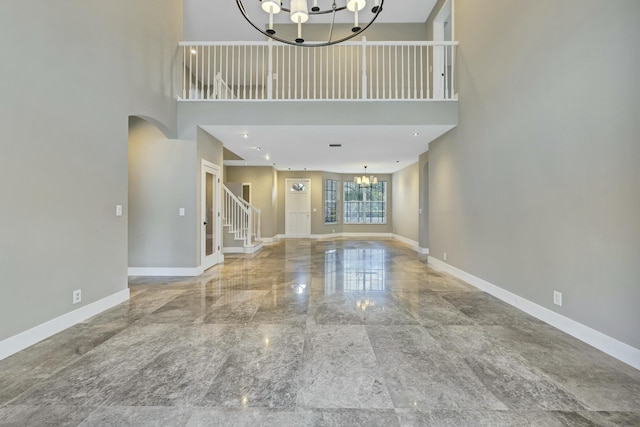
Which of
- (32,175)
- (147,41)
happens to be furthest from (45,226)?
(147,41)

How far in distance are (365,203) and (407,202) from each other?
265 centimetres

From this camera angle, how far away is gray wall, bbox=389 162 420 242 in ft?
29.8

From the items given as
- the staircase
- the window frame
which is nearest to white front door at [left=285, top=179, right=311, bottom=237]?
the window frame

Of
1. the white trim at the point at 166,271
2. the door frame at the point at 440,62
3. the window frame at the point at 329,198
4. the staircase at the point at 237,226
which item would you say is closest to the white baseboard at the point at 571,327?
the door frame at the point at 440,62

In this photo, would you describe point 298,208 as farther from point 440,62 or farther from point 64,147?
point 64,147

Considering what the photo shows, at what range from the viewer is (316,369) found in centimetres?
214

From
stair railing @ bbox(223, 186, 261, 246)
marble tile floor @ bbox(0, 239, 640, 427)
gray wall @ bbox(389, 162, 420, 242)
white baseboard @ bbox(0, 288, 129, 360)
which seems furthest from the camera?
gray wall @ bbox(389, 162, 420, 242)

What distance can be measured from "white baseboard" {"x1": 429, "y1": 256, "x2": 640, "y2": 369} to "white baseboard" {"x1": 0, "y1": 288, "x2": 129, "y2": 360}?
4.88m

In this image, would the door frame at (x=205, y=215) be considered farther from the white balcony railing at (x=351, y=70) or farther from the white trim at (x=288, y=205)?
the white trim at (x=288, y=205)

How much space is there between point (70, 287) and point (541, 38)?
5557 millimetres

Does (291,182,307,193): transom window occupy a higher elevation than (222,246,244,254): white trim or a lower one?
higher

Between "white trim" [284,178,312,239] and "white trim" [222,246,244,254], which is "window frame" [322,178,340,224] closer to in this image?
"white trim" [284,178,312,239]

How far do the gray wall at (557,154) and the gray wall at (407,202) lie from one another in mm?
4458

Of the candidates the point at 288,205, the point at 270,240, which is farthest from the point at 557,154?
the point at 288,205
